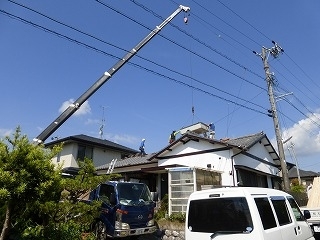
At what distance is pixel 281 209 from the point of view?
22.0 ft

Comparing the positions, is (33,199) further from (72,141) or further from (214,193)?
(72,141)

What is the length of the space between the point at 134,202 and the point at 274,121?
41.9 ft

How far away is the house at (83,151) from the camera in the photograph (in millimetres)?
27625

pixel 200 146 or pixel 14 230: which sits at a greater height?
pixel 200 146

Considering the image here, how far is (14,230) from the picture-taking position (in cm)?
810

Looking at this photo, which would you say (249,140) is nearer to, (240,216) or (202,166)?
(202,166)

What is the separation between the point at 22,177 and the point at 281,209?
5907mm

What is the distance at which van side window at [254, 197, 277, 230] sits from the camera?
5654mm

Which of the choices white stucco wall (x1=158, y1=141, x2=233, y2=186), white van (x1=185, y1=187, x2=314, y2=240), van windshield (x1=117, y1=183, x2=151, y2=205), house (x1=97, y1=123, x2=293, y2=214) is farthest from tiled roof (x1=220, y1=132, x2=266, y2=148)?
white van (x1=185, y1=187, x2=314, y2=240)

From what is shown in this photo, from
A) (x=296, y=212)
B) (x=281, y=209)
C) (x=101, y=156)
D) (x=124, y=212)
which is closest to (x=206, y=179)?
(x=124, y=212)

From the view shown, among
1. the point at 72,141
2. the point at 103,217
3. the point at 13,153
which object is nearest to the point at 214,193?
the point at 13,153

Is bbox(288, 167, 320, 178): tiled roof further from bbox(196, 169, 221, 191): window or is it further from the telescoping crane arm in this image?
the telescoping crane arm

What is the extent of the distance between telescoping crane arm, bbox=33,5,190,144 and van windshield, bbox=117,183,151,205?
12.3 feet

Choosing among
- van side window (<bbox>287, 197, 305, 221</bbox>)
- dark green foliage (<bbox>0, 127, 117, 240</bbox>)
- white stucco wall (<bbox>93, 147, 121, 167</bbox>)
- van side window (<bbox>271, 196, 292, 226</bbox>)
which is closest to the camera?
dark green foliage (<bbox>0, 127, 117, 240</bbox>)
